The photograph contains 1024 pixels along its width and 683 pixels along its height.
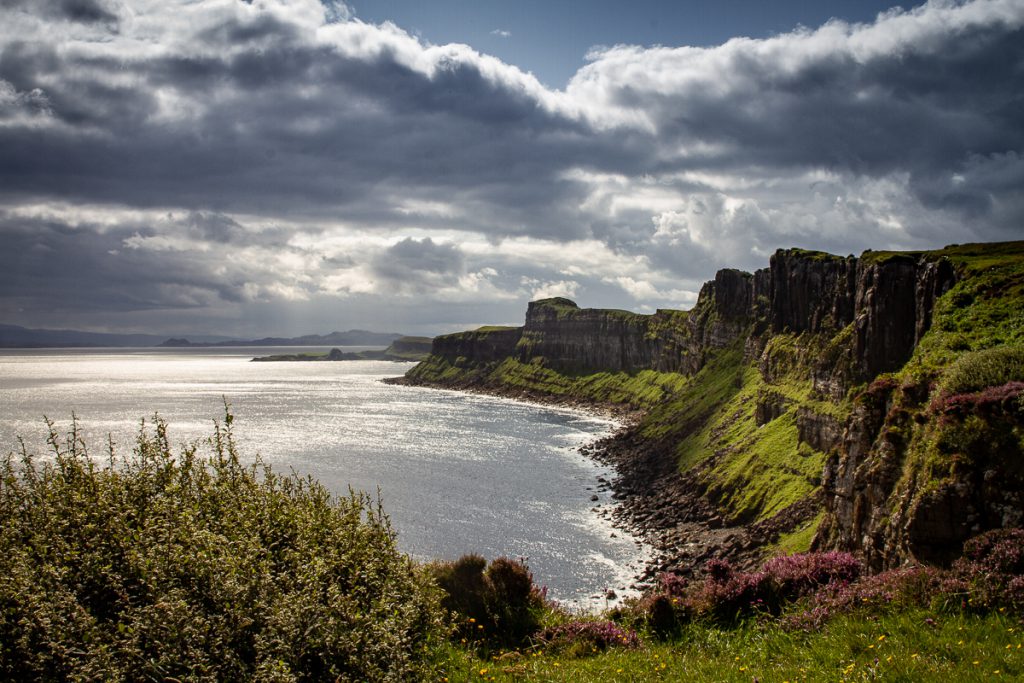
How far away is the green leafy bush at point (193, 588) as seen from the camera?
15039 mm

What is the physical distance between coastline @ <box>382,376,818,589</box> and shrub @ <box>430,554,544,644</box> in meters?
43.7

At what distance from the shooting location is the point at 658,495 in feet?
339

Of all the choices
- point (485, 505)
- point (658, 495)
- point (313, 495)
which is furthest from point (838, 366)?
point (313, 495)

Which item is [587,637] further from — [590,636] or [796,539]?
[796,539]

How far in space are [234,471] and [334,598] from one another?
10886 mm

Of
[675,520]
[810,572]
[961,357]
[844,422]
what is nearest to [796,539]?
[844,422]

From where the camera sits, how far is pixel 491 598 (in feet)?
83.0

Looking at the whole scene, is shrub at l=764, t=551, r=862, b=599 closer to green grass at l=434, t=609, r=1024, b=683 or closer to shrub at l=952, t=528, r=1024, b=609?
green grass at l=434, t=609, r=1024, b=683

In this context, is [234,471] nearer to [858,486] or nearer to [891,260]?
[858,486]

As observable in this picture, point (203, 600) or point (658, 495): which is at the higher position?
point (203, 600)

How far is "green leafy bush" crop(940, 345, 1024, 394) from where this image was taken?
3316 cm

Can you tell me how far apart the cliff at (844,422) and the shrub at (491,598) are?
16.4 meters

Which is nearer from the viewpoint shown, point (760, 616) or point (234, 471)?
point (760, 616)

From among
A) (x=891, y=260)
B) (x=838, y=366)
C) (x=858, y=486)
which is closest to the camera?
(x=858, y=486)
